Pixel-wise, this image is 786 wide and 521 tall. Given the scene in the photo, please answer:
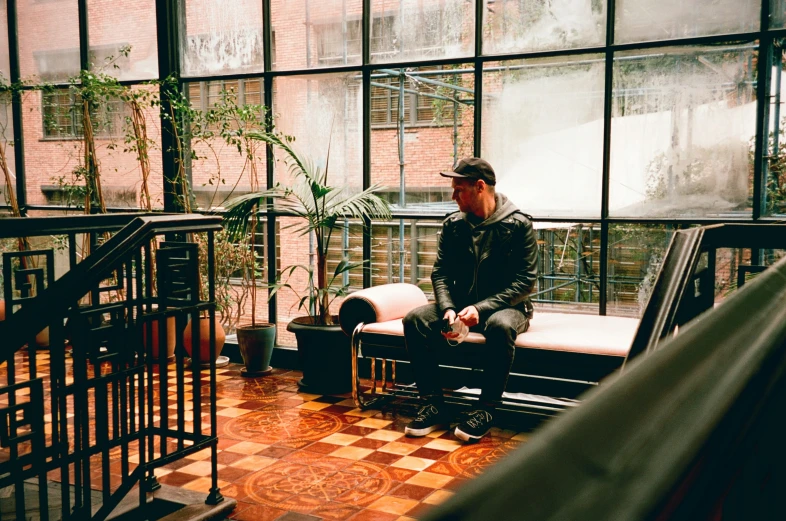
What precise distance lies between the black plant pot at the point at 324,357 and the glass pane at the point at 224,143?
131 centimetres

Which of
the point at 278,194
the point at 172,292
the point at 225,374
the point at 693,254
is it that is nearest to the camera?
the point at 693,254

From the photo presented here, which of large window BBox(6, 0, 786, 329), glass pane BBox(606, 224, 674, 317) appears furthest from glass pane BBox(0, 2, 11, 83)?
glass pane BBox(606, 224, 674, 317)

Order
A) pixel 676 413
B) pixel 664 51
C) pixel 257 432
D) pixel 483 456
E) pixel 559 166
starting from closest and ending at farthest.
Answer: pixel 676 413
pixel 483 456
pixel 257 432
pixel 664 51
pixel 559 166

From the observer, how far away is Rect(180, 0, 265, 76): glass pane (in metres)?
5.21

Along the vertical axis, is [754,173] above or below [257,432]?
above

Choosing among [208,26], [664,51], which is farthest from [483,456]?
[208,26]

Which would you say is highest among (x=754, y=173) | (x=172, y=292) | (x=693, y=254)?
(x=754, y=173)

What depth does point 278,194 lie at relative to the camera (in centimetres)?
468

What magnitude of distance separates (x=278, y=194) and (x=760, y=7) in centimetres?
294

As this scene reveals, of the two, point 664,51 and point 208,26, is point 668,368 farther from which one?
point 208,26

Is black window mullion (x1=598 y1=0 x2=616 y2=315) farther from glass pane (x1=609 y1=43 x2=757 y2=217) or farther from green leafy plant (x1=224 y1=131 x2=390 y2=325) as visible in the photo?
green leafy plant (x1=224 y1=131 x2=390 y2=325)

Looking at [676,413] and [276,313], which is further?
[276,313]

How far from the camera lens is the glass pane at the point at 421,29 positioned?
4.52 meters

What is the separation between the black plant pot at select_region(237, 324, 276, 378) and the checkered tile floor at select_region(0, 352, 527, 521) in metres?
0.55
